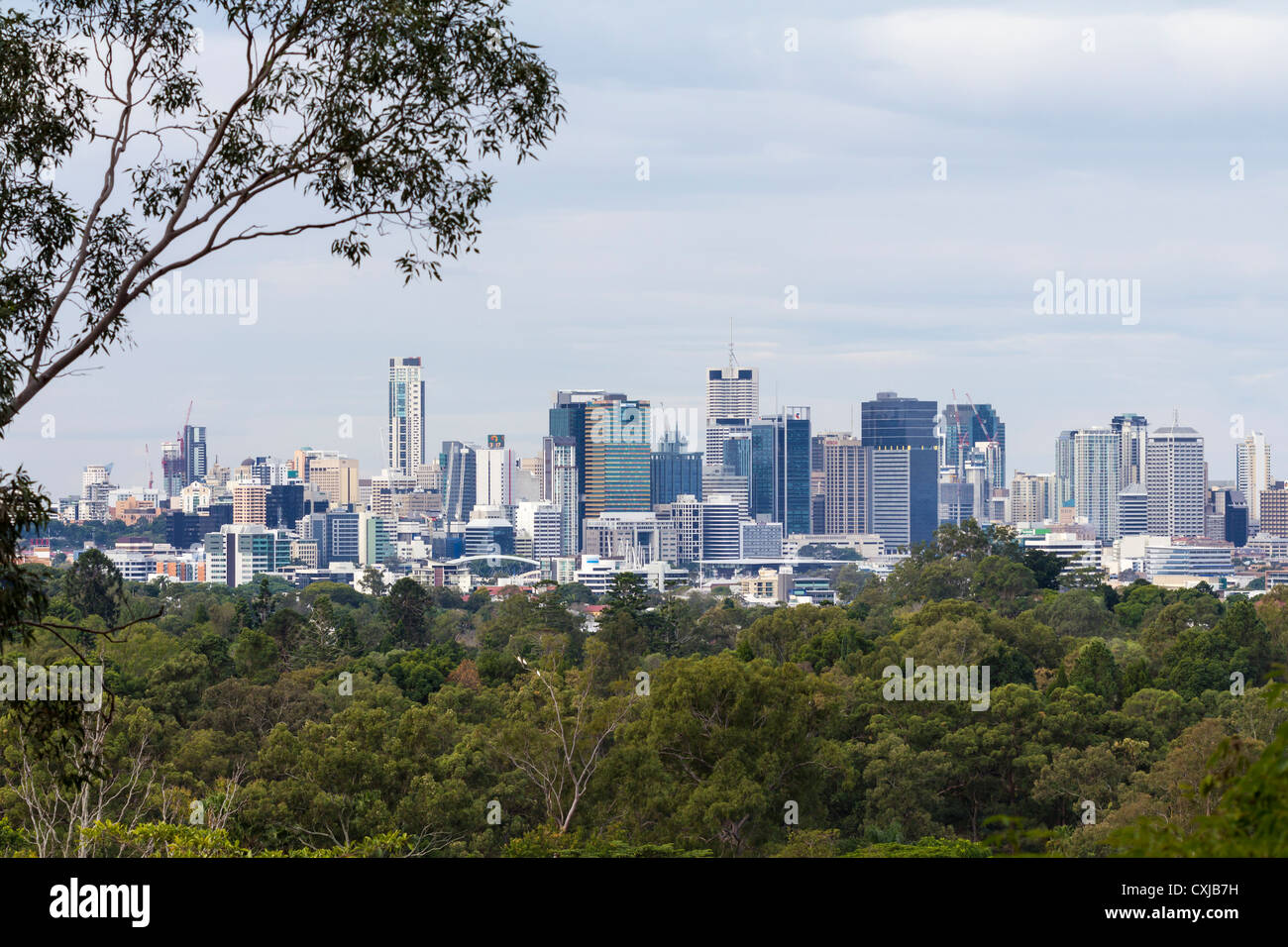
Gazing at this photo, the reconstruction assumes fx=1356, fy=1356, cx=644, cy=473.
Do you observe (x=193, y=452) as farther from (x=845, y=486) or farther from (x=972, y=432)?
(x=972, y=432)

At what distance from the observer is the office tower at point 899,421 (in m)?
139

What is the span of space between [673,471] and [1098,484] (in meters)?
46.5

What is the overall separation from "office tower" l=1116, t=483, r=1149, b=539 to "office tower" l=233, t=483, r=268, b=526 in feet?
247

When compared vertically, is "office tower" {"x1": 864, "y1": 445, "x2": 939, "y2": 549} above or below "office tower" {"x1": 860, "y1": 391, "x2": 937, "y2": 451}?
below

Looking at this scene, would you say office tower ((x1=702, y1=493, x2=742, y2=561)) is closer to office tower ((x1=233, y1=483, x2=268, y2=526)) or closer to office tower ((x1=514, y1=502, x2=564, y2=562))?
office tower ((x1=514, y1=502, x2=564, y2=562))

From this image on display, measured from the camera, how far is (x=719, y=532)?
14475cm

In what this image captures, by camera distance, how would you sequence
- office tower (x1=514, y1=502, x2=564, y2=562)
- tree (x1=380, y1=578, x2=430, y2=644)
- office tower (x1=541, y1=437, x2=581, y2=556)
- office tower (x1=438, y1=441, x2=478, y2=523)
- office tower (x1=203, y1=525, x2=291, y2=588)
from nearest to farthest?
tree (x1=380, y1=578, x2=430, y2=644) → office tower (x1=203, y1=525, x2=291, y2=588) → office tower (x1=514, y1=502, x2=564, y2=562) → office tower (x1=541, y1=437, x2=581, y2=556) → office tower (x1=438, y1=441, x2=478, y2=523)

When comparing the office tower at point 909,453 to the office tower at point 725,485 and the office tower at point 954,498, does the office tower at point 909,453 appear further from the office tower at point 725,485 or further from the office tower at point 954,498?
the office tower at point 725,485

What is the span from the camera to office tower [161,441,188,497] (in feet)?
409

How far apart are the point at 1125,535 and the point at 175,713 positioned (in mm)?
106995

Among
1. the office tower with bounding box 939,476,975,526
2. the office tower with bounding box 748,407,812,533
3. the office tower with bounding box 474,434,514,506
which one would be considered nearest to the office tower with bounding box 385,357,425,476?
the office tower with bounding box 474,434,514,506

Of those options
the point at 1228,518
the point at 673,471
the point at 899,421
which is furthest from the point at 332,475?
the point at 1228,518

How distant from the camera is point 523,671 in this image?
89.0 feet

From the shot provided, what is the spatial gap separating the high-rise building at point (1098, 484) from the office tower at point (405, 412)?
67.2 metres
